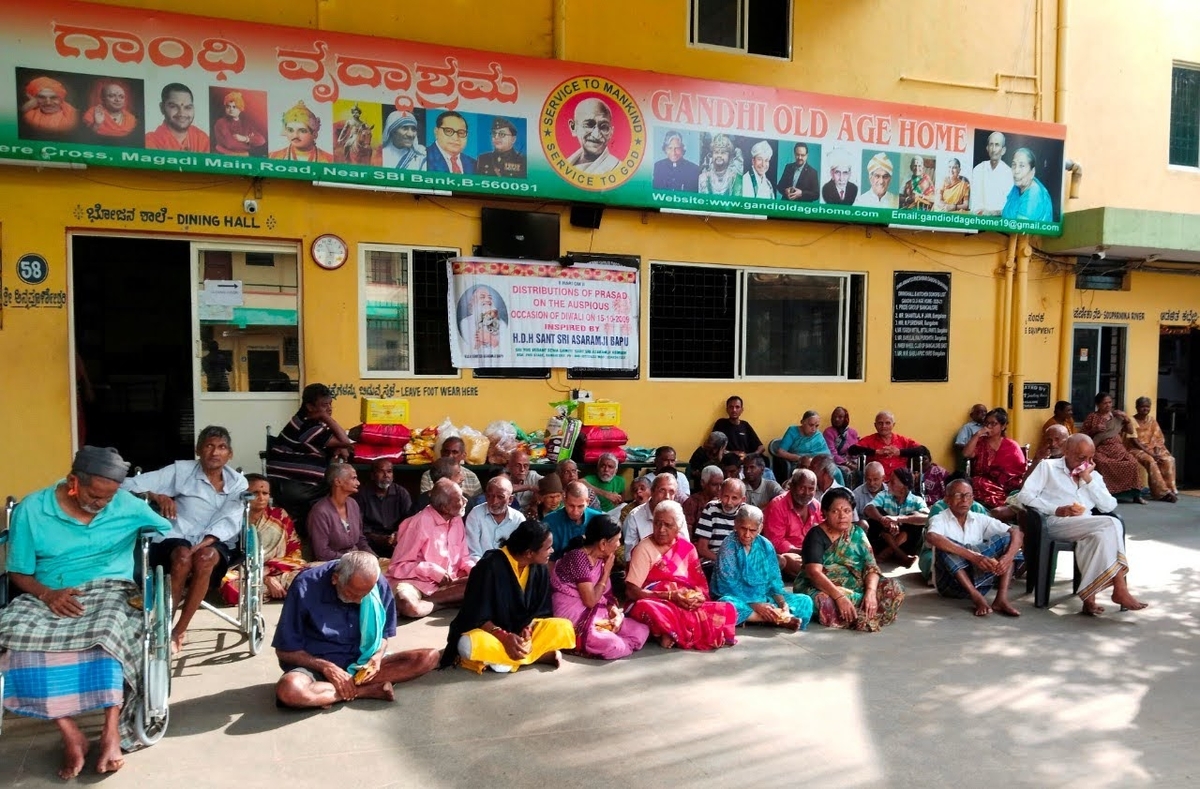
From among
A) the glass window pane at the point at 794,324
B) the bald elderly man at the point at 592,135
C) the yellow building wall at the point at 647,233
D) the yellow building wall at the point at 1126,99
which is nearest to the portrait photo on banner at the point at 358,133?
the yellow building wall at the point at 647,233

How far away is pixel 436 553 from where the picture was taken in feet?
21.2

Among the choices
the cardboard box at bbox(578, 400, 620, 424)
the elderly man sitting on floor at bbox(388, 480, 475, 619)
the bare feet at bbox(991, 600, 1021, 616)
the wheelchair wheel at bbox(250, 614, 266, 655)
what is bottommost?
the bare feet at bbox(991, 600, 1021, 616)

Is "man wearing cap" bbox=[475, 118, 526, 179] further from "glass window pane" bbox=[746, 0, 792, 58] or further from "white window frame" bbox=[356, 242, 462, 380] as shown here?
"glass window pane" bbox=[746, 0, 792, 58]

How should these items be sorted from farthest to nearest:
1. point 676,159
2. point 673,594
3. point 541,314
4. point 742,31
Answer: point 742,31
point 676,159
point 541,314
point 673,594

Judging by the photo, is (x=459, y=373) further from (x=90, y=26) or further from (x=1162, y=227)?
(x=1162, y=227)

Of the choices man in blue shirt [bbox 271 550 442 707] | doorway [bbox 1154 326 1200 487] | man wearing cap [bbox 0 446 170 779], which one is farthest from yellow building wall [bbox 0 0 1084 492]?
man in blue shirt [bbox 271 550 442 707]

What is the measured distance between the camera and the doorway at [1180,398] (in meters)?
12.5

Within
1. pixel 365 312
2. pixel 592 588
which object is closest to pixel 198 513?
Answer: pixel 592 588

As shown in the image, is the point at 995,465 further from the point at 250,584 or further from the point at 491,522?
the point at 250,584

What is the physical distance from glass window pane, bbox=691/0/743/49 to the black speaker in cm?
227

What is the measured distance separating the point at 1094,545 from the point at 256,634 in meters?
5.93

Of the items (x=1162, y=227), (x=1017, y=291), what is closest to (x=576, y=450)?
(x=1017, y=291)

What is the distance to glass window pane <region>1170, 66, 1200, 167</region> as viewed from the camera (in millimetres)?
11984

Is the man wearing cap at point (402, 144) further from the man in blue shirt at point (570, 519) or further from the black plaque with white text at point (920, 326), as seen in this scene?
the black plaque with white text at point (920, 326)
